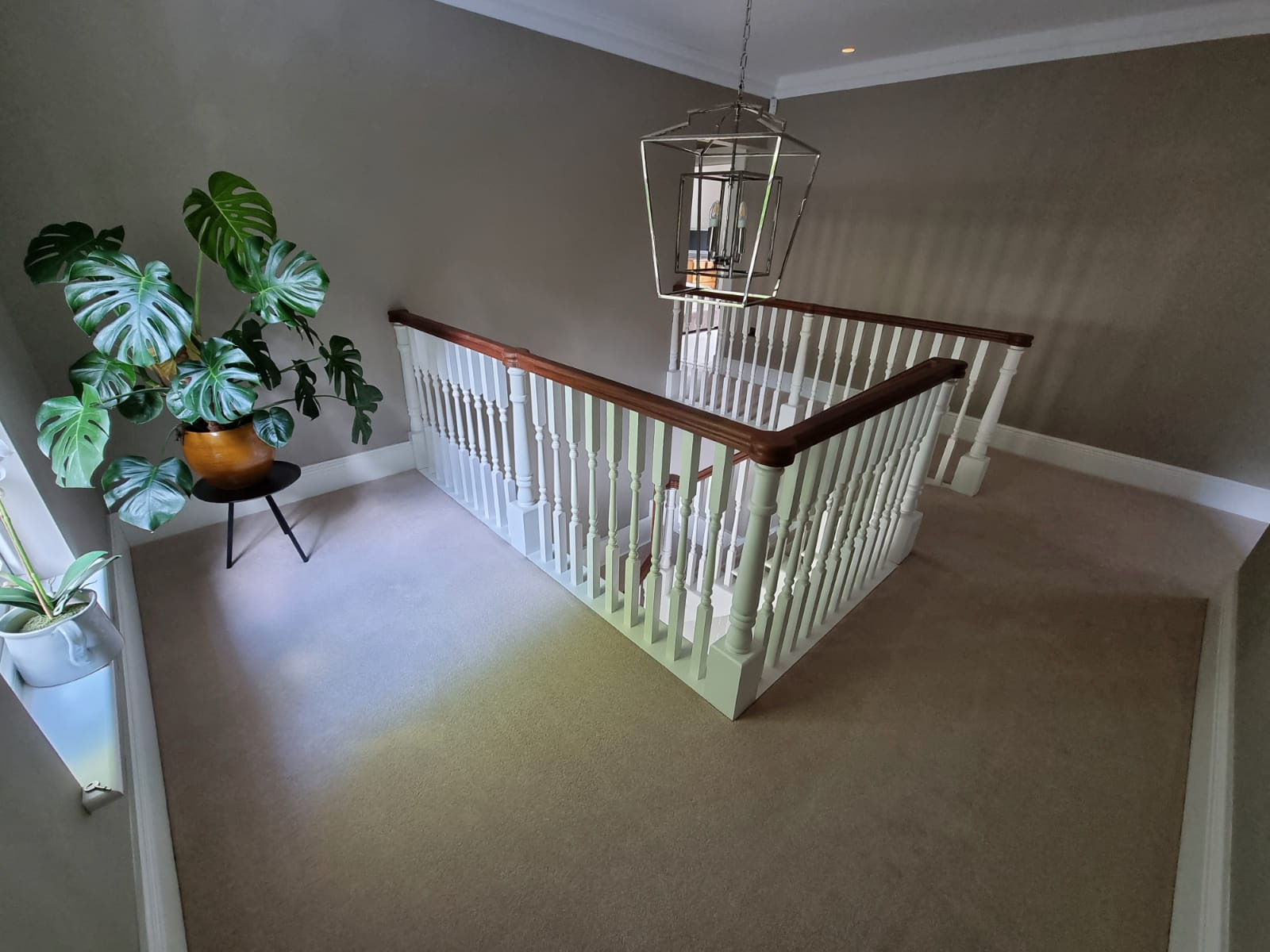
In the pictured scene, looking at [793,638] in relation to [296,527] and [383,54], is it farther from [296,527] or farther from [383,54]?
[383,54]

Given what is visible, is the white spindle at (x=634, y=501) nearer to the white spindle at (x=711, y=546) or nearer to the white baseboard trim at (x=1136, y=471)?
the white spindle at (x=711, y=546)

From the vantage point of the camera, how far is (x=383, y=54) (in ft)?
7.58

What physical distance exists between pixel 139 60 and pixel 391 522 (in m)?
1.90

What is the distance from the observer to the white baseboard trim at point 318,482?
2344mm

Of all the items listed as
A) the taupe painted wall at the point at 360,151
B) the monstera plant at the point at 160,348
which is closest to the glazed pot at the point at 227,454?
the monstera plant at the point at 160,348

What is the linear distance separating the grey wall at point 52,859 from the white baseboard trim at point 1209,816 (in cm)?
194

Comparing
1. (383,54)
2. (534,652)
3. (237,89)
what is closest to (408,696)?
(534,652)

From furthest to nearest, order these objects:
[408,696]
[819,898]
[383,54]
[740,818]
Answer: [383,54]
[408,696]
[740,818]
[819,898]

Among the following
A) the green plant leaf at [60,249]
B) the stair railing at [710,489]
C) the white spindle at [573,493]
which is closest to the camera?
the stair railing at [710,489]

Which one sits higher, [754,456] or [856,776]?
[754,456]

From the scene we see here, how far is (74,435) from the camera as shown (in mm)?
1444

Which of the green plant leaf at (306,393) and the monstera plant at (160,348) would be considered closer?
the monstera plant at (160,348)

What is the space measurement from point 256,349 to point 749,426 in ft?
5.83

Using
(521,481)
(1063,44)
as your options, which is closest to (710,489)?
(521,481)
